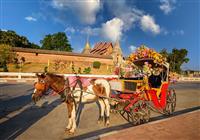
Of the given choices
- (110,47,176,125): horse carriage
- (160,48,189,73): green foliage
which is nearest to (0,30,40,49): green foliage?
(160,48,189,73): green foliage

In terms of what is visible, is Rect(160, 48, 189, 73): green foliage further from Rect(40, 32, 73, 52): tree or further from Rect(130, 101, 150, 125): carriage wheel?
Rect(130, 101, 150, 125): carriage wheel

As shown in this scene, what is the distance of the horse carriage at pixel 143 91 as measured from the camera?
8.70 metres

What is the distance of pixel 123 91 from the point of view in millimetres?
9453

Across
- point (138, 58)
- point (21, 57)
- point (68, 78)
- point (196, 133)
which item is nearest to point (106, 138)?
point (68, 78)

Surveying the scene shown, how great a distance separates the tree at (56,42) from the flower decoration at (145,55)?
3177 inches

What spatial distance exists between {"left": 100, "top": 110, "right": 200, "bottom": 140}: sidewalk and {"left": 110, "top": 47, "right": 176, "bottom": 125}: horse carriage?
0.97 meters

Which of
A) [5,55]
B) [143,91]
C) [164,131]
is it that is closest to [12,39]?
[5,55]

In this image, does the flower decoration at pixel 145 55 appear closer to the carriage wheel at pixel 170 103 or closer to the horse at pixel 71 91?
the carriage wheel at pixel 170 103

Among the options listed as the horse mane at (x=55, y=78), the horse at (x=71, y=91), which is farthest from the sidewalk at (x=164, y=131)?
the horse mane at (x=55, y=78)

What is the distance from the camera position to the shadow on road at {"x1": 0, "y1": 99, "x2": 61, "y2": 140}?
6844mm

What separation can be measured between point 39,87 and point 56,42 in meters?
85.0

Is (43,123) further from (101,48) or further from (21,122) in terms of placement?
(101,48)

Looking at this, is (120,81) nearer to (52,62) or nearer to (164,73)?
(164,73)

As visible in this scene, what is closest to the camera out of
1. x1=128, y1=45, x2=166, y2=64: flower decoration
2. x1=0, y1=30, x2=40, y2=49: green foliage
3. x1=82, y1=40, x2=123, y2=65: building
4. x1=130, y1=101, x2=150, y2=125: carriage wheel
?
x1=130, y1=101, x2=150, y2=125: carriage wheel
